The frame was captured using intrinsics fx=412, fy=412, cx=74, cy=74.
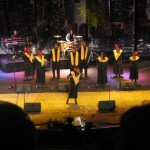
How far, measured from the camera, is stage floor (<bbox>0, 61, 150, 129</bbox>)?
13.7 metres

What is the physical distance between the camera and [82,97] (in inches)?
652

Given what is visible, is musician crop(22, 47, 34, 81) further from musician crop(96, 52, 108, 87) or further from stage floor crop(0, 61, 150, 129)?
musician crop(96, 52, 108, 87)

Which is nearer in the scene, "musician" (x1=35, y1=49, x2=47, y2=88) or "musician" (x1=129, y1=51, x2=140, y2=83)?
"musician" (x1=35, y1=49, x2=47, y2=88)

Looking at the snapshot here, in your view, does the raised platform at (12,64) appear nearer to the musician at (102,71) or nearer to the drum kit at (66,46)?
the drum kit at (66,46)

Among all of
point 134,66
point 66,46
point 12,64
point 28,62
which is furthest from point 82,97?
point 66,46

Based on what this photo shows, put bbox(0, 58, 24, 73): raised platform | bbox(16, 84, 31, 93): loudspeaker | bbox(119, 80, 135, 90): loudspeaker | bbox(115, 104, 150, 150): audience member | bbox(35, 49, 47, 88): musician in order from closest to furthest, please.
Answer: bbox(115, 104, 150, 150): audience member
bbox(16, 84, 31, 93): loudspeaker
bbox(119, 80, 135, 90): loudspeaker
bbox(35, 49, 47, 88): musician
bbox(0, 58, 24, 73): raised platform

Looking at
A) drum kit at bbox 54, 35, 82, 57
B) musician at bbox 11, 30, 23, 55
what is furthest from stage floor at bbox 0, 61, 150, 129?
musician at bbox 11, 30, 23, 55

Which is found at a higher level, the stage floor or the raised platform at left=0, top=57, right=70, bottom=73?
the raised platform at left=0, top=57, right=70, bottom=73

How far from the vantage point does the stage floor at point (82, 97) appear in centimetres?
1374

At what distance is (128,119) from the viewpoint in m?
1.54

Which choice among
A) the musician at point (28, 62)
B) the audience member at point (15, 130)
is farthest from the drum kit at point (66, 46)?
the audience member at point (15, 130)

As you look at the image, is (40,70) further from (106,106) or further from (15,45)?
(15,45)

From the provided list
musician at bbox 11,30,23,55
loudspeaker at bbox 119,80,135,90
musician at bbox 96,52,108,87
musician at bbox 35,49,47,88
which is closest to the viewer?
loudspeaker at bbox 119,80,135,90

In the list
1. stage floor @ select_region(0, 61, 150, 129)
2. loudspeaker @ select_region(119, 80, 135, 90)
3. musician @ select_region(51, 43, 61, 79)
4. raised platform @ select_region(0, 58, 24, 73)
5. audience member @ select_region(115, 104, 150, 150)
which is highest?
audience member @ select_region(115, 104, 150, 150)
